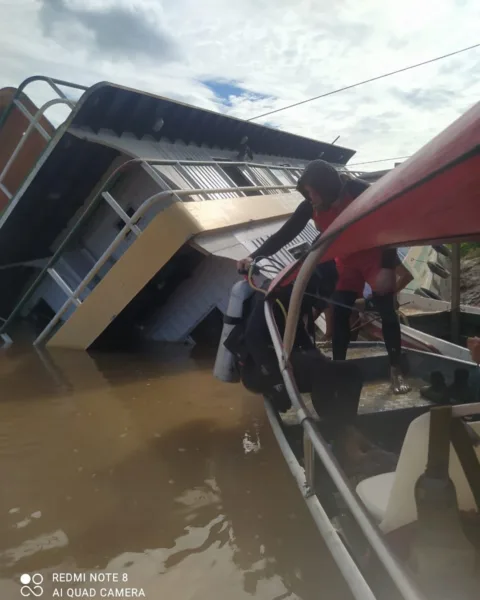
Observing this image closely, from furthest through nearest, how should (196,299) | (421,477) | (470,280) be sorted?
(470,280), (196,299), (421,477)

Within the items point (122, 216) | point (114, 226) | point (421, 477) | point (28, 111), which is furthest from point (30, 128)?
point (421, 477)

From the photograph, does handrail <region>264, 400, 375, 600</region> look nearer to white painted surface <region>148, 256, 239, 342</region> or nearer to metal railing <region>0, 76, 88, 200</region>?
white painted surface <region>148, 256, 239, 342</region>

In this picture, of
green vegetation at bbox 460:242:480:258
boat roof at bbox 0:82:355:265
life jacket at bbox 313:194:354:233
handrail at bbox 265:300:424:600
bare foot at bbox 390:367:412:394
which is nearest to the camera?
handrail at bbox 265:300:424:600

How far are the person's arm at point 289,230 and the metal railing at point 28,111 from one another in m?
4.98

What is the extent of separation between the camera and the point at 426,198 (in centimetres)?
188

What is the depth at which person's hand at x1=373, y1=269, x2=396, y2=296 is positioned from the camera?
4.11 meters

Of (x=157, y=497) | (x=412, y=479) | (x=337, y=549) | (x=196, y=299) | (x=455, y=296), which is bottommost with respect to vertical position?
(x=196, y=299)

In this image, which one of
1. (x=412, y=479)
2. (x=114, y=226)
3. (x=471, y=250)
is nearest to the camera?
(x=412, y=479)

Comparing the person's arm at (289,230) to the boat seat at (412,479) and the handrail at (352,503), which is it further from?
the boat seat at (412,479)

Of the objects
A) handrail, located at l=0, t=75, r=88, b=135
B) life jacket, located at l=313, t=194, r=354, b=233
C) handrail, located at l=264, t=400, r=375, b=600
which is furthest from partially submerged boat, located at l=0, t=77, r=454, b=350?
handrail, located at l=264, t=400, r=375, b=600

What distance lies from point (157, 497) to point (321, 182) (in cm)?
235

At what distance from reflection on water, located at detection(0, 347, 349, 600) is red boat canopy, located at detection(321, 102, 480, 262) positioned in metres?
1.64

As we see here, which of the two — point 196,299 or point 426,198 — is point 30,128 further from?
point 426,198

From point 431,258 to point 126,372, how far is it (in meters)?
8.08
